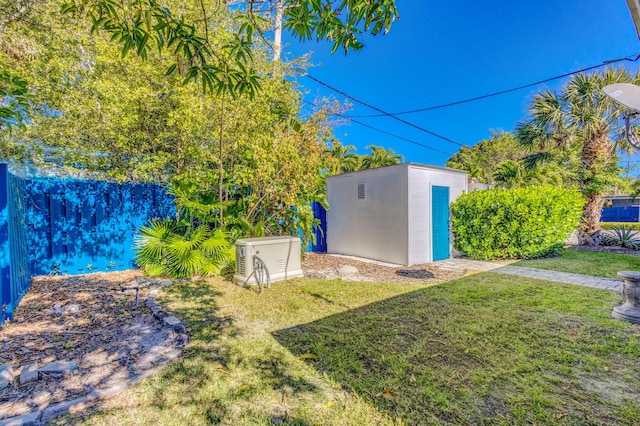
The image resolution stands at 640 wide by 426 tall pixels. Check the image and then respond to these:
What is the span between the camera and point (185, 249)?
562 centimetres

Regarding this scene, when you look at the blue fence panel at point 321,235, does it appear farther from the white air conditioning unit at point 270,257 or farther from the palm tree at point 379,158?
the palm tree at point 379,158

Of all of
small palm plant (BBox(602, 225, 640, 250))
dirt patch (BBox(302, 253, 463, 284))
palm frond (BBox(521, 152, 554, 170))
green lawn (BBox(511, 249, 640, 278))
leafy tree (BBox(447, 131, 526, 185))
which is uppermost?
leafy tree (BBox(447, 131, 526, 185))

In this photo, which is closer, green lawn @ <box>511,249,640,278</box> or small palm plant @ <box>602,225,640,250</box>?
green lawn @ <box>511,249,640,278</box>

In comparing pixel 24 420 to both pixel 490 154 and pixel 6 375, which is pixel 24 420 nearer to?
pixel 6 375

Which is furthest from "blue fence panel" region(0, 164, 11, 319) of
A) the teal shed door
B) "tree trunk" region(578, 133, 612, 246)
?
"tree trunk" region(578, 133, 612, 246)

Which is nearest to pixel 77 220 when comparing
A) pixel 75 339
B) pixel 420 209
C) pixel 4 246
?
pixel 4 246

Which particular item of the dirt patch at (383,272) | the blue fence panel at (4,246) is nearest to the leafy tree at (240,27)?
the blue fence panel at (4,246)

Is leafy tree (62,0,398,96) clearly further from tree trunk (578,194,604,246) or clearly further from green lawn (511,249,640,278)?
tree trunk (578,194,604,246)

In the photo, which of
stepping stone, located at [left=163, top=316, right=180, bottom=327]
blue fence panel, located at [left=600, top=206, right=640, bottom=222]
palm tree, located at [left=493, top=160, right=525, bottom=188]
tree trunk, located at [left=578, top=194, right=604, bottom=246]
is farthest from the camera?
blue fence panel, located at [left=600, top=206, right=640, bottom=222]

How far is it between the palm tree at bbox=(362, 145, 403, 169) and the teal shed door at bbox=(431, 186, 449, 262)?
6592mm

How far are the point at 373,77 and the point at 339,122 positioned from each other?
288cm

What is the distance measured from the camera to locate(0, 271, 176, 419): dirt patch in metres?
2.35

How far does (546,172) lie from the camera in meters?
13.0

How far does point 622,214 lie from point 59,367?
109 ft
